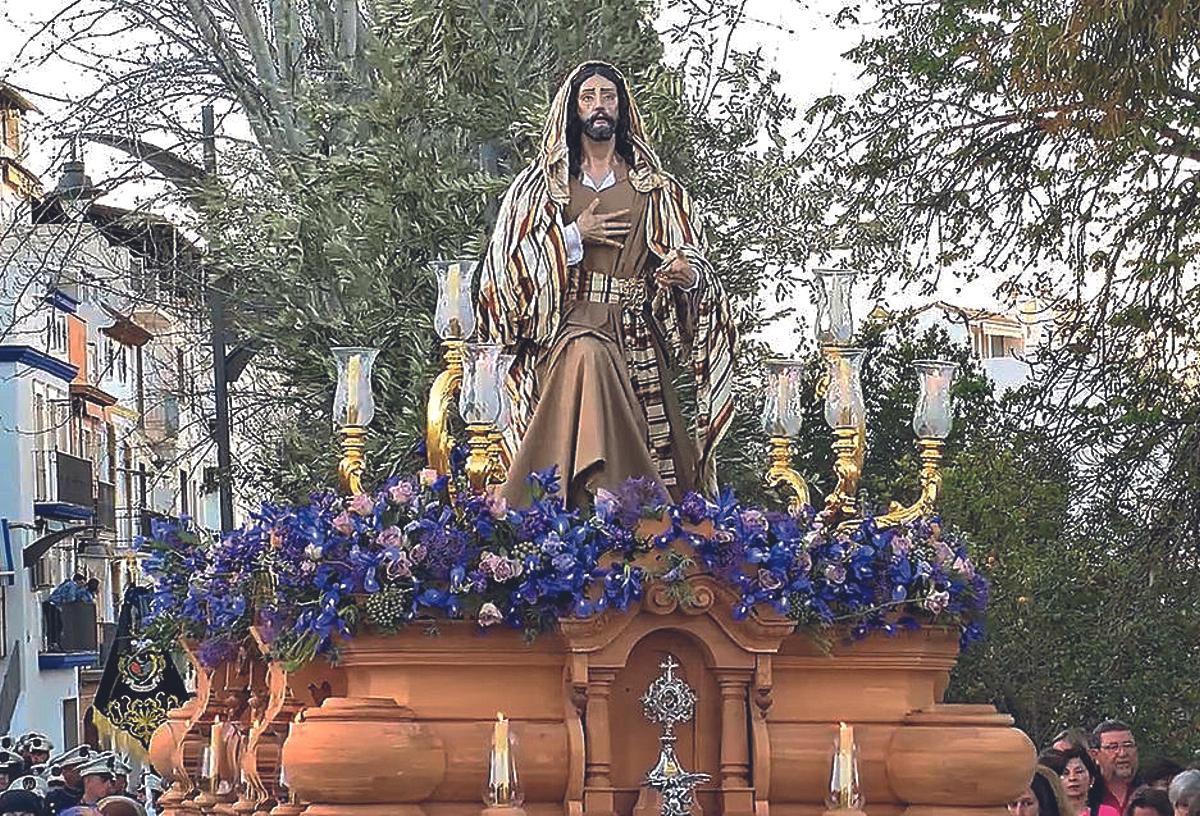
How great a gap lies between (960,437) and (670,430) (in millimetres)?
14143

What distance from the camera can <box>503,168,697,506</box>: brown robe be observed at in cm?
912

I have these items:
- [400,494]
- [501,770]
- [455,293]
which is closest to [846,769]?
[501,770]

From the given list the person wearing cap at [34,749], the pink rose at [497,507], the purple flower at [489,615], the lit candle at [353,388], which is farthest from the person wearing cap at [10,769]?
the purple flower at [489,615]

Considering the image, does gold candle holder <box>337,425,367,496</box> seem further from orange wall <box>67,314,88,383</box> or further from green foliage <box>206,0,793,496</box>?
orange wall <box>67,314,88,383</box>

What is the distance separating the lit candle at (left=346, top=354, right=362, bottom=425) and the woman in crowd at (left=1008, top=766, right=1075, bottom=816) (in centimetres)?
297

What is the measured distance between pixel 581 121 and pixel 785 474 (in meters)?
1.53

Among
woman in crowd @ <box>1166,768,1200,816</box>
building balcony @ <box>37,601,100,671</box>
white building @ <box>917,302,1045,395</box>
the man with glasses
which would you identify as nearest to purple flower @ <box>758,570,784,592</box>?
woman in crowd @ <box>1166,768,1200,816</box>

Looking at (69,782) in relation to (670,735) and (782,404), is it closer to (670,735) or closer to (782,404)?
(782,404)

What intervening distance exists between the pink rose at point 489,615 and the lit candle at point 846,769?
1.17 meters

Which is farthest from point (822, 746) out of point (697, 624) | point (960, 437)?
point (960, 437)

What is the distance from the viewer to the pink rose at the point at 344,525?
864 cm

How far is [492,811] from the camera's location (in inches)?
321

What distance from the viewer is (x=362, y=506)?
8703 mm

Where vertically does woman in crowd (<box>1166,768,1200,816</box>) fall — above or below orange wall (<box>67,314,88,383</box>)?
below
